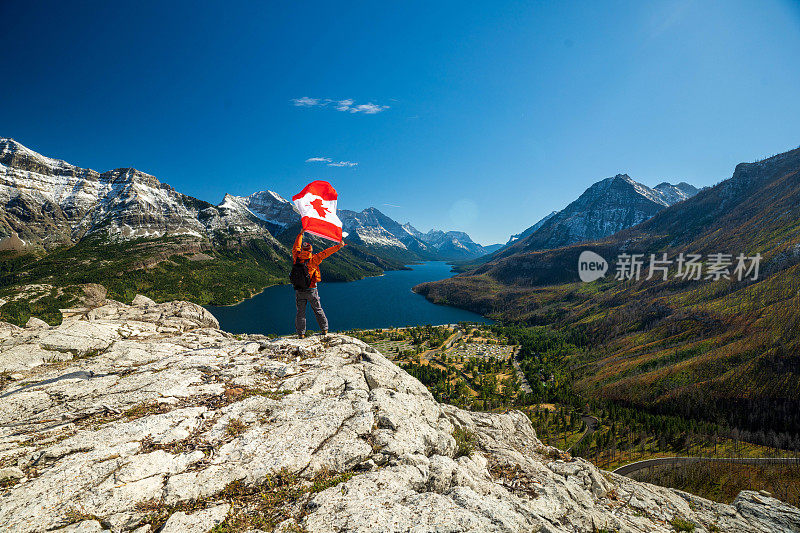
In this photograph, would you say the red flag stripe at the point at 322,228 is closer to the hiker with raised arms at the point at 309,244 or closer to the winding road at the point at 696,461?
the hiker with raised arms at the point at 309,244

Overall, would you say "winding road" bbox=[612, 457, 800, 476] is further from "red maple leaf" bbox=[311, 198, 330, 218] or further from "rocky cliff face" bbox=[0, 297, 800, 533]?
"red maple leaf" bbox=[311, 198, 330, 218]

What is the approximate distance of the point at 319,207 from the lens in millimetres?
18219

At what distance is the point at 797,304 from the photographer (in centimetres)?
10912

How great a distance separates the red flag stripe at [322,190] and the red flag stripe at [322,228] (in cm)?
185

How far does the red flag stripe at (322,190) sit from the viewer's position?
18.3m

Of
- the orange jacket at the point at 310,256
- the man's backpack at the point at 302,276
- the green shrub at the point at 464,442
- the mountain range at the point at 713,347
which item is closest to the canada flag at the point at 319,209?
the orange jacket at the point at 310,256

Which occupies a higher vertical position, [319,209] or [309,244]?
[319,209]

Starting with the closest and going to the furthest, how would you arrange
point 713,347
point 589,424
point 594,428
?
point 594,428
point 589,424
point 713,347

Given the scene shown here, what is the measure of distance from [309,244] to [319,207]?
341 centimetres

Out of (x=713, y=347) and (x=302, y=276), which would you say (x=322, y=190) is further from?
(x=713, y=347)

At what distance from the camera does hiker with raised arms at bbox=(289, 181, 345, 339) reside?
54.0ft

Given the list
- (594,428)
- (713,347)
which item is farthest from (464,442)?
(713,347)

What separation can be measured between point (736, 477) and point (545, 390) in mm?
49600

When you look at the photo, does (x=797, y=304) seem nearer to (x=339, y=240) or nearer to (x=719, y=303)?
(x=719, y=303)
